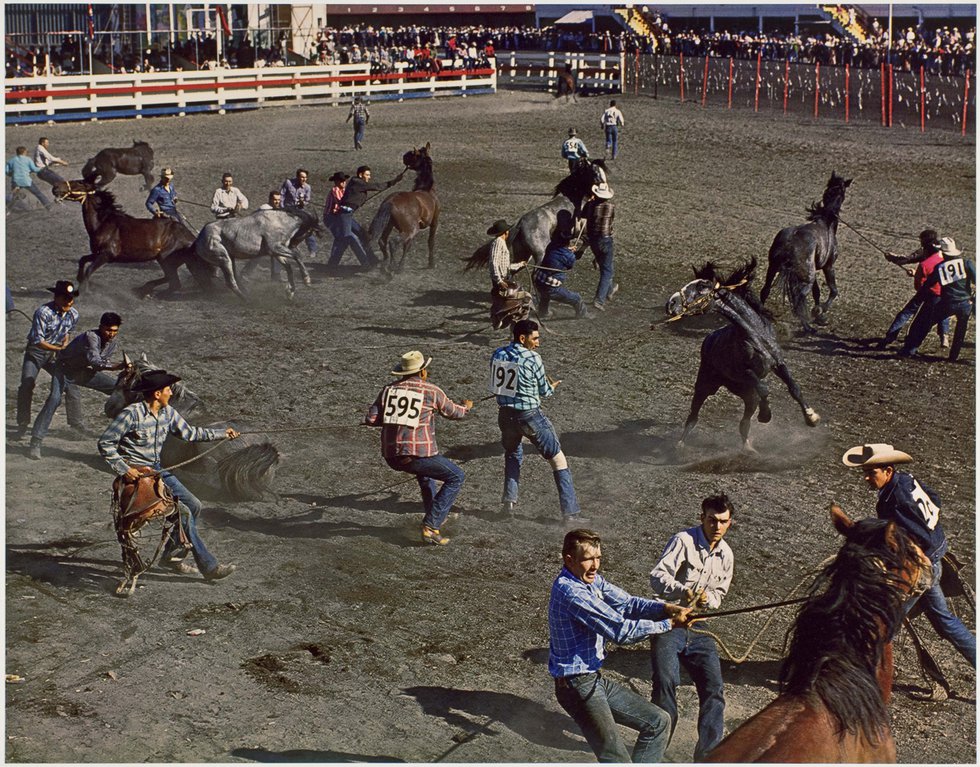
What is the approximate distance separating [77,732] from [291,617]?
1.88 meters

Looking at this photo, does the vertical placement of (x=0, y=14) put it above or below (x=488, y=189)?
above

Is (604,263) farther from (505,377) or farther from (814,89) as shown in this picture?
(814,89)

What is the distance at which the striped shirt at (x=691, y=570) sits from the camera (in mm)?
7488

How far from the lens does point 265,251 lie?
18.7 meters

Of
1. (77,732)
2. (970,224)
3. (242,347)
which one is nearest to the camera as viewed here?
(77,732)

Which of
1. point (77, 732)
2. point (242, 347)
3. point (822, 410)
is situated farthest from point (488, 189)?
point (77, 732)

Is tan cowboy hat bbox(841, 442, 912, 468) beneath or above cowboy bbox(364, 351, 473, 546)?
above

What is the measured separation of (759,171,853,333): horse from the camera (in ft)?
54.9

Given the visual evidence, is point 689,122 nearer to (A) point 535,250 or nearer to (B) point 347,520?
(A) point 535,250

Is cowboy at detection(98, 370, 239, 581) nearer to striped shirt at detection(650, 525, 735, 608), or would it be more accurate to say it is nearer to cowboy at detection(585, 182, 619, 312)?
striped shirt at detection(650, 525, 735, 608)

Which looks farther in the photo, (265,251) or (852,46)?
(852,46)

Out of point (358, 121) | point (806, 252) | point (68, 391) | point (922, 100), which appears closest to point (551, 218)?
point (806, 252)

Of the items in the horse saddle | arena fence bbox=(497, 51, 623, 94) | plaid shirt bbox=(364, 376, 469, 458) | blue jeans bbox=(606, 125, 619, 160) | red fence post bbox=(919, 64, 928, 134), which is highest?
arena fence bbox=(497, 51, 623, 94)

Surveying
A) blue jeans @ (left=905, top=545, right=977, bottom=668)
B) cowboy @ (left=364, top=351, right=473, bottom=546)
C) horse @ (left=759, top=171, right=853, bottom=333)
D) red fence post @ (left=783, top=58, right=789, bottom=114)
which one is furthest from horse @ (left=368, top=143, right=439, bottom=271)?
red fence post @ (left=783, top=58, right=789, bottom=114)
